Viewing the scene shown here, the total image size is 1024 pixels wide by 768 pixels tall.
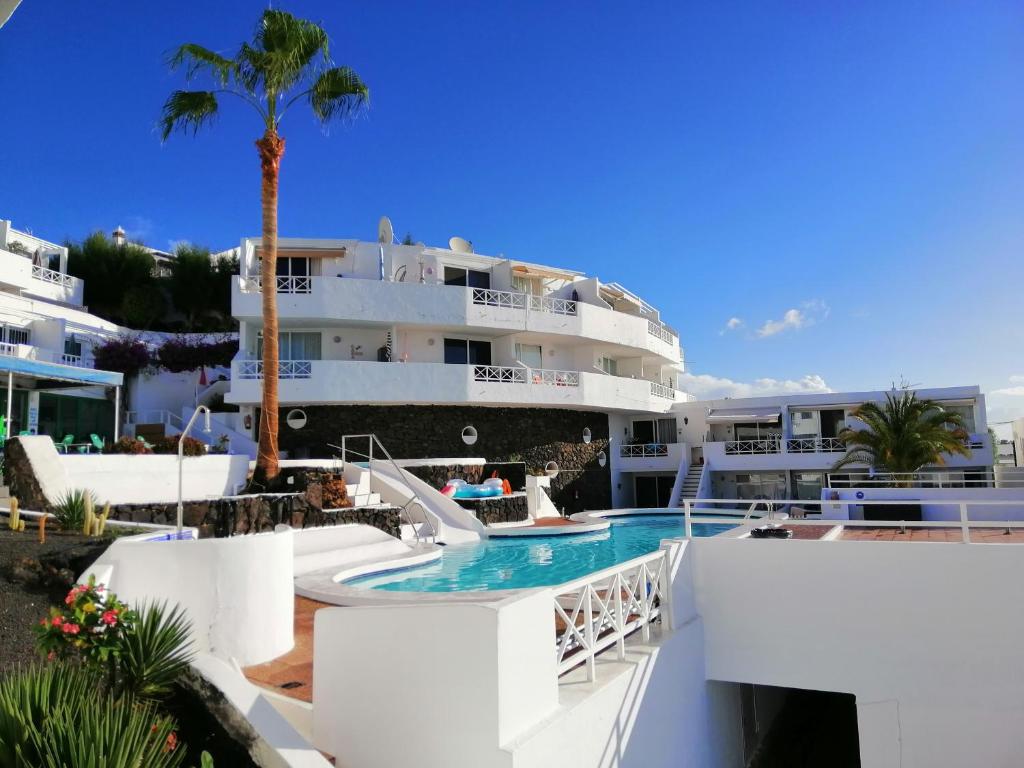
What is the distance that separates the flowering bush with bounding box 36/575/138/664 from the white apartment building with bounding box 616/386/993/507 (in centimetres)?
2500

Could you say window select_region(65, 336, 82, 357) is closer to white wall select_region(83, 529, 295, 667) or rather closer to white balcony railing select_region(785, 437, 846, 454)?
white wall select_region(83, 529, 295, 667)

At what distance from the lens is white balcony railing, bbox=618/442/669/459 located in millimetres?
31375

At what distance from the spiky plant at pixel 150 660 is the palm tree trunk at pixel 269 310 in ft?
43.0

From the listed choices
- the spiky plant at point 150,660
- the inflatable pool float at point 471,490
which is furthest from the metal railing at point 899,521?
the inflatable pool float at point 471,490

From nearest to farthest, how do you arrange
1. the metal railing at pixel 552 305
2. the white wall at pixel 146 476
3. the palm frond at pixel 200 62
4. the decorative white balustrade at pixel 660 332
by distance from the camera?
1. the white wall at pixel 146 476
2. the palm frond at pixel 200 62
3. the metal railing at pixel 552 305
4. the decorative white balustrade at pixel 660 332

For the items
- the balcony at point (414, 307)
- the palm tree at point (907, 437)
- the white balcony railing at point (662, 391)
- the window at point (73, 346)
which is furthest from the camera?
the white balcony railing at point (662, 391)

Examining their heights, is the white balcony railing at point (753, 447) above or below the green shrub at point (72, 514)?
above

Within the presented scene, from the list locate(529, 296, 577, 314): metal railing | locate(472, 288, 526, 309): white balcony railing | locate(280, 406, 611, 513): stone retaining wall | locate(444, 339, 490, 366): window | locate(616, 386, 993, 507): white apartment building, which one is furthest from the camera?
locate(529, 296, 577, 314): metal railing

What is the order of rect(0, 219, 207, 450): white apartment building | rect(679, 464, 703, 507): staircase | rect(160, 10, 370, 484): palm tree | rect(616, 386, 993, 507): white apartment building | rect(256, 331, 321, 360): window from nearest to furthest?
1. rect(160, 10, 370, 484): palm tree
2. rect(0, 219, 207, 450): white apartment building
3. rect(256, 331, 321, 360): window
4. rect(616, 386, 993, 507): white apartment building
5. rect(679, 464, 703, 507): staircase

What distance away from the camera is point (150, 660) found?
5078 mm

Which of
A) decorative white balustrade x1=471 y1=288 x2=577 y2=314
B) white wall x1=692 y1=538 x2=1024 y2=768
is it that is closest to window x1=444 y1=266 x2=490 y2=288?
decorative white balustrade x1=471 y1=288 x2=577 y2=314

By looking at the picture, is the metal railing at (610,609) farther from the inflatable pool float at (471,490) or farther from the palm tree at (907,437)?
the palm tree at (907,437)

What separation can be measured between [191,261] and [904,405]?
1370 inches

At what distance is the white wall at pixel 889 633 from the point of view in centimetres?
801
